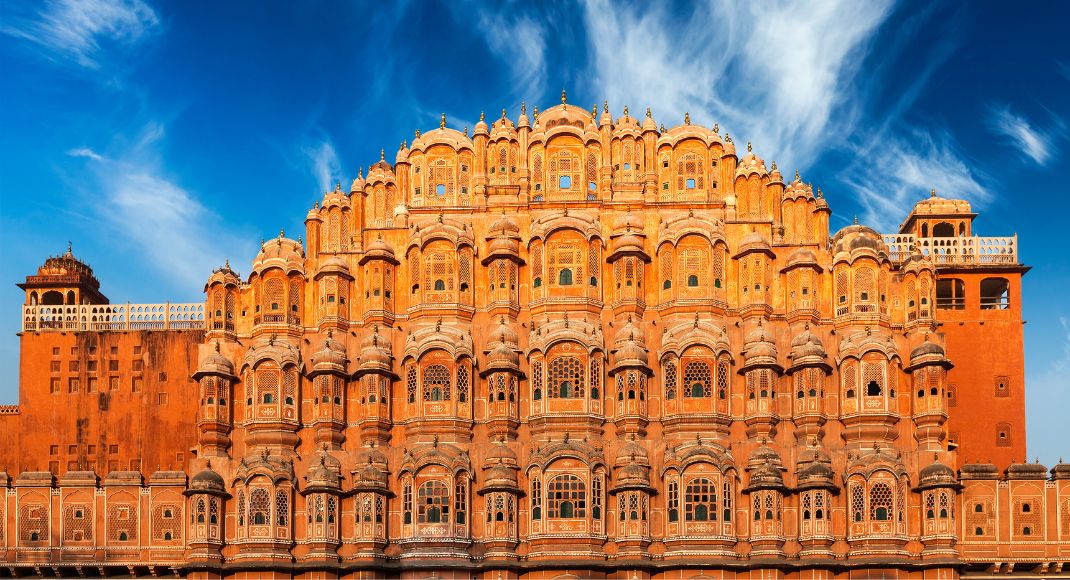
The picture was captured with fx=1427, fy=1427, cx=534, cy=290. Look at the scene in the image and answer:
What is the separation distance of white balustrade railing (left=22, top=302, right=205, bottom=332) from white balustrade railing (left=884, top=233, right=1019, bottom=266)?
1094 inches

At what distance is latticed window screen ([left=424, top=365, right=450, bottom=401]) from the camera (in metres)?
48.8

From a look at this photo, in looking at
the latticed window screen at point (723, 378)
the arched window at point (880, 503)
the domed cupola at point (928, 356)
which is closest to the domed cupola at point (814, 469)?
the arched window at point (880, 503)

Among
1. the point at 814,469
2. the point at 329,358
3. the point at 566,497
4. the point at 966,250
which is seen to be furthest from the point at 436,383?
the point at 966,250

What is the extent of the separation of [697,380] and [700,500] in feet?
13.5

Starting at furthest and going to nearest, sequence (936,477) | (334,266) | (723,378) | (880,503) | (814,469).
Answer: (334,266), (723,378), (880,503), (814,469), (936,477)

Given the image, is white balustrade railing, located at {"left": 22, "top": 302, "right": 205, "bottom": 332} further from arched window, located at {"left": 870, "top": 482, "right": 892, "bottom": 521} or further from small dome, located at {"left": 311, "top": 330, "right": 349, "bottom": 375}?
arched window, located at {"left": 870, "top": 482, "right": 892, "bottom": 521}

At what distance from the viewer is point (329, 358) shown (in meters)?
48.9

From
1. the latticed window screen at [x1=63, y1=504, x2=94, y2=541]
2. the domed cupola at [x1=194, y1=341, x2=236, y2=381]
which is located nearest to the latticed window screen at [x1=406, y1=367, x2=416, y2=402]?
the domed cupola at [x1=194, y1=341, x2=236, y2=381]

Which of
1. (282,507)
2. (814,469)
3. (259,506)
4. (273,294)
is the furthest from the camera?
(273,294)

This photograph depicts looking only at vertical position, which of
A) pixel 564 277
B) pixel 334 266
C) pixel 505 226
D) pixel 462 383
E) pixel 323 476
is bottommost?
pixel 323 476

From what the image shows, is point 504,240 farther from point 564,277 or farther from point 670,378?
point 670,378

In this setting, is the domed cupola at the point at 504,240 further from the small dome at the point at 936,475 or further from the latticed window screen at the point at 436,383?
the small dome at the point at 936,475

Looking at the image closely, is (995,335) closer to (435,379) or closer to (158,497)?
(435,379)

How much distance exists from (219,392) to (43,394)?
9460 millimetres
